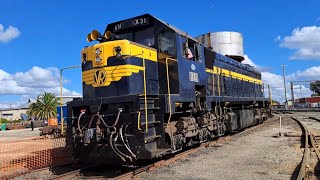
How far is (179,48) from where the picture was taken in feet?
31.3

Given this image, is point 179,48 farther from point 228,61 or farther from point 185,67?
point 228,61

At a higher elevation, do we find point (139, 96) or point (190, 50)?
point (190, 50)

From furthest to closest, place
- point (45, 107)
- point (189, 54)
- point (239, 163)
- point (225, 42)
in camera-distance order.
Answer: point (45, 107)
point (225, 42)
point (189, 54)
point (239, 163)

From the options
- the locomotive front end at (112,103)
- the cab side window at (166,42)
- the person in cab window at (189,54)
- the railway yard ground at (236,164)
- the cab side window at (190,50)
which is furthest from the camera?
the person in cab window at (189,54)

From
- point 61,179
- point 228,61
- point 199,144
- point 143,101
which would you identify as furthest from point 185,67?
point 228,61

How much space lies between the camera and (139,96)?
7.68 m

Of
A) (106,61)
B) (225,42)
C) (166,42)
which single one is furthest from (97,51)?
(225,42)

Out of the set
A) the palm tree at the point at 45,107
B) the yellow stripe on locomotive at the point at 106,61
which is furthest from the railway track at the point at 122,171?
the palm tree at the point at 45,107

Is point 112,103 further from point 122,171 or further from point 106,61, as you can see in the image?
point 122,171

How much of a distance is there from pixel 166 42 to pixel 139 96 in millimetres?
2432

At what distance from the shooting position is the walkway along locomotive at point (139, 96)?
25.4 feet

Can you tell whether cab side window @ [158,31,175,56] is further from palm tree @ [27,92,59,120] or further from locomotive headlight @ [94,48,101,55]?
palm tree @ [27,92,59,120]

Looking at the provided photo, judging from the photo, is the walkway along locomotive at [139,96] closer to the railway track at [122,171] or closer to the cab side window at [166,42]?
the cab side window at [166,42]

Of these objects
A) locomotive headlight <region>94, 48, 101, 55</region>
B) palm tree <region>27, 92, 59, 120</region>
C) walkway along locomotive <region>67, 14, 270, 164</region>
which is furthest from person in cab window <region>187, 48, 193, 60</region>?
palm tree <region>27, 92, 59, 120</region>
